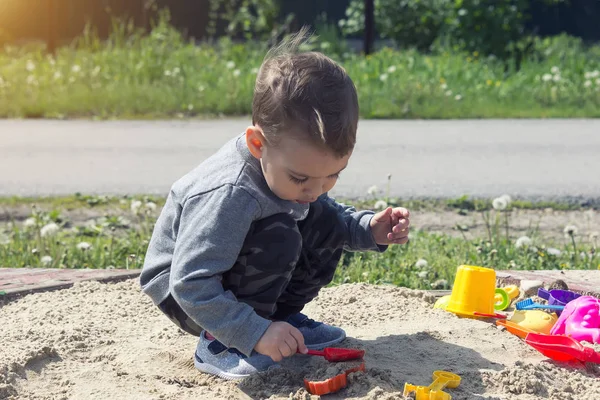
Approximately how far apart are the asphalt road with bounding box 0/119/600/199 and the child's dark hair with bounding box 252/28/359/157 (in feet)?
9.64

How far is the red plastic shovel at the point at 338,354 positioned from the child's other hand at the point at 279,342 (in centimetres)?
26

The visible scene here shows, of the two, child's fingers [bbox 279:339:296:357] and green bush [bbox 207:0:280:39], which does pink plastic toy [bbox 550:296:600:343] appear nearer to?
child's fingers [bbox 279:339:296:357]

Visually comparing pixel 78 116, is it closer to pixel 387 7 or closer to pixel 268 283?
pixel 387 7

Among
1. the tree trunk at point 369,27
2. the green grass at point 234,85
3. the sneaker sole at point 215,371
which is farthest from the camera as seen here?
the tree trunk at point 369,27

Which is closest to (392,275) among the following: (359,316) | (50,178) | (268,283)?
(359,316)

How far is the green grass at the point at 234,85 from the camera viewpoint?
819 centimetres

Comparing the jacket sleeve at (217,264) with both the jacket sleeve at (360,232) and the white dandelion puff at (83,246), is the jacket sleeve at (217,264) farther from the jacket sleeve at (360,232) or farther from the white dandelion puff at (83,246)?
the white dandelion puff at (83,246)

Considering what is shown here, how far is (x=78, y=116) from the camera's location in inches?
323

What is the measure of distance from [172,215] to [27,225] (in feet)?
6.69

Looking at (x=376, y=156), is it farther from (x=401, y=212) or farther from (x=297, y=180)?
(x=297, y=180)

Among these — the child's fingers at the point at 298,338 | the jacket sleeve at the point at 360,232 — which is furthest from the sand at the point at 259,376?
the jacket sleeve at the point at 360,232

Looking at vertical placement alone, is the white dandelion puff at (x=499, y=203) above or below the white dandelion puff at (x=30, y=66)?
above

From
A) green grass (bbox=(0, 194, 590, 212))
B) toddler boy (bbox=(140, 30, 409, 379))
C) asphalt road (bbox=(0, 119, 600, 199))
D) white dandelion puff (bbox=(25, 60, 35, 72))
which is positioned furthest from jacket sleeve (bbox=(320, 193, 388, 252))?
white dandelion puff (bbox=(25, 60, 35, 72))

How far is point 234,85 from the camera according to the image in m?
8.50
